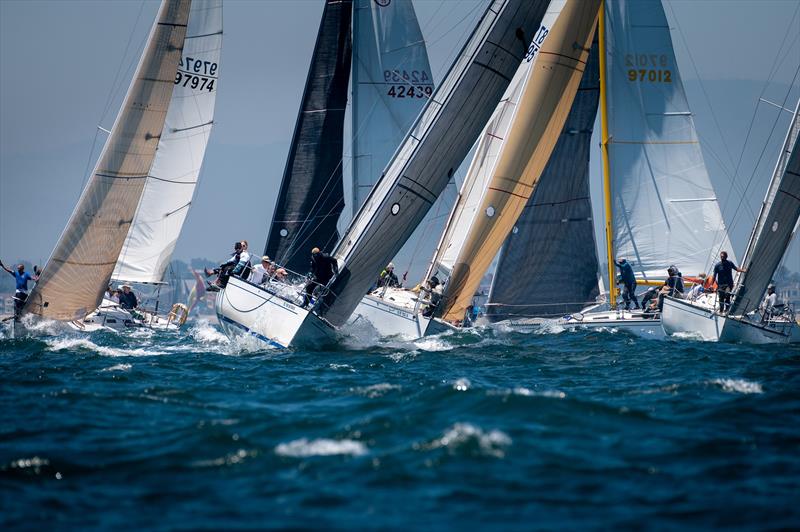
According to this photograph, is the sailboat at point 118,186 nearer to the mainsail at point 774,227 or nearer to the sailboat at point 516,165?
the sailboat at point 516,165

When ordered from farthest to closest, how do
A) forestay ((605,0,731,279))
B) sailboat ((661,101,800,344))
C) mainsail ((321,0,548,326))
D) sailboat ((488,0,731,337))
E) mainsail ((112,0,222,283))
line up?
1. mainsail ((112,0,222,283))
2. forestay ((605,0,731,279))
3. sailboat ((488,0,731,337))
4. sailboat ((661,101,800,344))
5. mainsail ((321,0,548,326))

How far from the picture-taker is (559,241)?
91.3ft

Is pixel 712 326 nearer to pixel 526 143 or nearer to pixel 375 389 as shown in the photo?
pixel 526 143

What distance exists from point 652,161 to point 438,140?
11.3 metres

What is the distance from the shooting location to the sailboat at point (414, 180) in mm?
19203

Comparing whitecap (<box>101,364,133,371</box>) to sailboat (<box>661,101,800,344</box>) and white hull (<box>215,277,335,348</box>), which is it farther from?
sailboat (<box>661,101,800,344</box>)

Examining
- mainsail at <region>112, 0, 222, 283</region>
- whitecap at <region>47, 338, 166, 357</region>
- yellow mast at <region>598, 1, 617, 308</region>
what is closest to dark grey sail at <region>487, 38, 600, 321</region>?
yellow mast at <region>598, 1, 617, 308</region>

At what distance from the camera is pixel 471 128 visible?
64.6ft

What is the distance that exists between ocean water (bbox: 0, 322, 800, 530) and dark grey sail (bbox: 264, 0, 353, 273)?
485 inches

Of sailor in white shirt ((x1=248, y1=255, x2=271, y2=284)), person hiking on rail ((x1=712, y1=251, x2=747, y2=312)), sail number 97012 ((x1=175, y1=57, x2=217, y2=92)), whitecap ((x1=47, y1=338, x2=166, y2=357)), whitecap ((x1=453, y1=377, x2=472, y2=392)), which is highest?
sail number 97012 ((x1=175, y1=57, x2=217, y2=92))

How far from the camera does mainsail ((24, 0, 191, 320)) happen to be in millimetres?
22188

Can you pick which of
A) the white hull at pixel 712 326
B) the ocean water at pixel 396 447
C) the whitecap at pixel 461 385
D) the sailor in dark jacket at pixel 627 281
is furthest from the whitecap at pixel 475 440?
the sailor in dark jacket at pixel 627 281

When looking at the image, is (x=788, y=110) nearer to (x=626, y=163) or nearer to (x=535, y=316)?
(x=626, y=163)

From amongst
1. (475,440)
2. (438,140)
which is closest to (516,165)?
(438,140)
